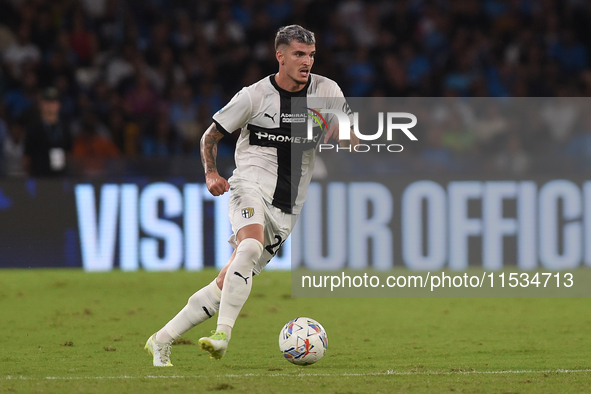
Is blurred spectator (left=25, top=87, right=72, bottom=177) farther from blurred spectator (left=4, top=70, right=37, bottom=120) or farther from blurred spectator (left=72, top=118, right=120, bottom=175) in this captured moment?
blurred spectator (left=4, top=70, right=37, bottom=120)

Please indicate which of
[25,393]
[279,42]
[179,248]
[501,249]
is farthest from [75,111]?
[25,393]

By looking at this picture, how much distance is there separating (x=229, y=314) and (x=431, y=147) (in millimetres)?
6248

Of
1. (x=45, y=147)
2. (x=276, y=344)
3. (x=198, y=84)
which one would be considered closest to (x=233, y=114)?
(x=276, y=344)

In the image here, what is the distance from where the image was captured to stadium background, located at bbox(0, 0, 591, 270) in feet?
35.6

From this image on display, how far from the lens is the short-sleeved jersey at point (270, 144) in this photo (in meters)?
5.79

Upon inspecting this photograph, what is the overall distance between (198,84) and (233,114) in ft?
25.2

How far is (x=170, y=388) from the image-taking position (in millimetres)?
4719

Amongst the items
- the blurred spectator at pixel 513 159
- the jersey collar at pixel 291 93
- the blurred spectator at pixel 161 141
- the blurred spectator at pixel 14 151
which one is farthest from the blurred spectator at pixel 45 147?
the jersey collar at pixel 291 93

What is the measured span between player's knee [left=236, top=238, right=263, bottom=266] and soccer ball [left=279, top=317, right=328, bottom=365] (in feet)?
1.65

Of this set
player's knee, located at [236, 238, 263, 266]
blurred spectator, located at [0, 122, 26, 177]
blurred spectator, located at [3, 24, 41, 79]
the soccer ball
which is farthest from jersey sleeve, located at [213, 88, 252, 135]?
blurred spectator, located at [3, 24, 41, 79]

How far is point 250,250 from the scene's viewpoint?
5.42 metres

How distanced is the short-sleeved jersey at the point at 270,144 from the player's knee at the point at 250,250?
16.4 inches

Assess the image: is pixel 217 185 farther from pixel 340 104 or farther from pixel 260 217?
pixel 340 104


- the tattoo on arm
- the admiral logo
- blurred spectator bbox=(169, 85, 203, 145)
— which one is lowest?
the tattoo on arm
